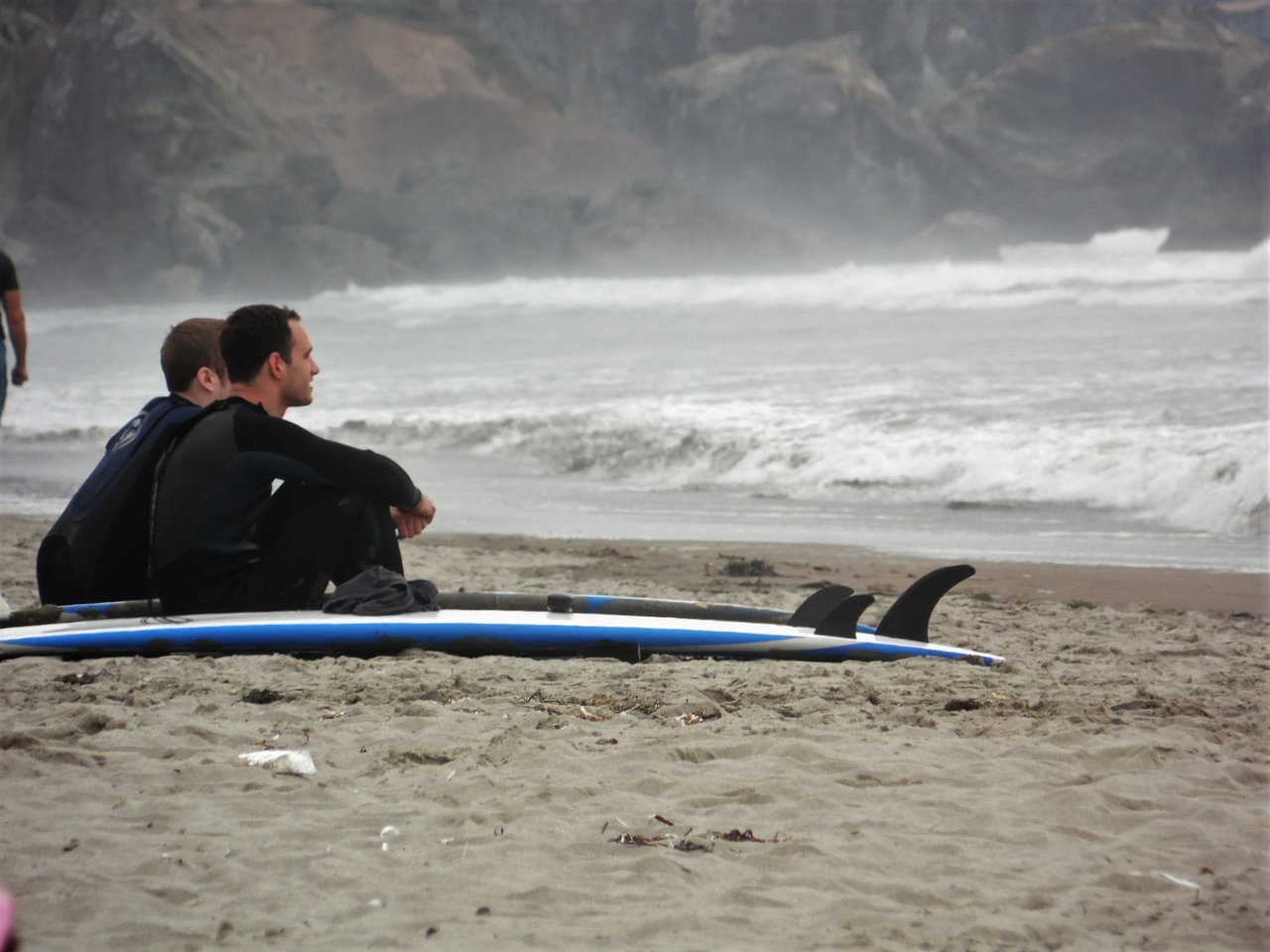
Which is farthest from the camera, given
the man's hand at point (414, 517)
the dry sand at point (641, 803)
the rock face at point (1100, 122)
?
the rock face at point (1100, 122)

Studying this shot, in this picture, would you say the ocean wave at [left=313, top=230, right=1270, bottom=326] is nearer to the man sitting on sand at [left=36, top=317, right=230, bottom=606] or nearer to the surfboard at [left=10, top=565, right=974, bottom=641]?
the surfboard at [left=10, top=565, right=974, bottom=641]

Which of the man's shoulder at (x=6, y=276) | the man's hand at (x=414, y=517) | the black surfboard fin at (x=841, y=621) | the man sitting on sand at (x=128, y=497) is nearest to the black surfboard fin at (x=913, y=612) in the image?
the black surfboard fin at (x=841, y=621)

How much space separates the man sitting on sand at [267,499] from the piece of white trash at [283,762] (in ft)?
2.37

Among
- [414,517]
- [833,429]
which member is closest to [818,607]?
[414,517]

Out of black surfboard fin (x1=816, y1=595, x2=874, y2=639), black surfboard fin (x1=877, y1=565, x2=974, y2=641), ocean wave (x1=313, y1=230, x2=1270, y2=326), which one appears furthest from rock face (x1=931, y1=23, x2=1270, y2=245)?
black surfboard fin (x1=816, y1=595, x2=874, y2=639)

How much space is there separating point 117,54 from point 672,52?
164 feet

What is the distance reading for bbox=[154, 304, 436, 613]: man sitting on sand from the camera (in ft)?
10.5

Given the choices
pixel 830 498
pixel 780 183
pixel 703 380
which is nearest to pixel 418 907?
pixel 830 498

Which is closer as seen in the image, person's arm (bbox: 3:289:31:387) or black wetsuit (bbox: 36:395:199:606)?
black wetsuit (bbox: 36:395:199:606)

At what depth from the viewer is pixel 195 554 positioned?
3.47 metres

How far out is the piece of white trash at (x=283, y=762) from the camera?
2736 millimetres

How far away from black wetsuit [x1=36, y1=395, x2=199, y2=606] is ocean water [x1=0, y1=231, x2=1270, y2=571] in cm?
369

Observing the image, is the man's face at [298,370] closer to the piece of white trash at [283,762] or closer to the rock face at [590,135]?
the piece of white trash at [283,762]

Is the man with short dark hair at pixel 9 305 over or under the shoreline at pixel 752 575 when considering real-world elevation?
over
